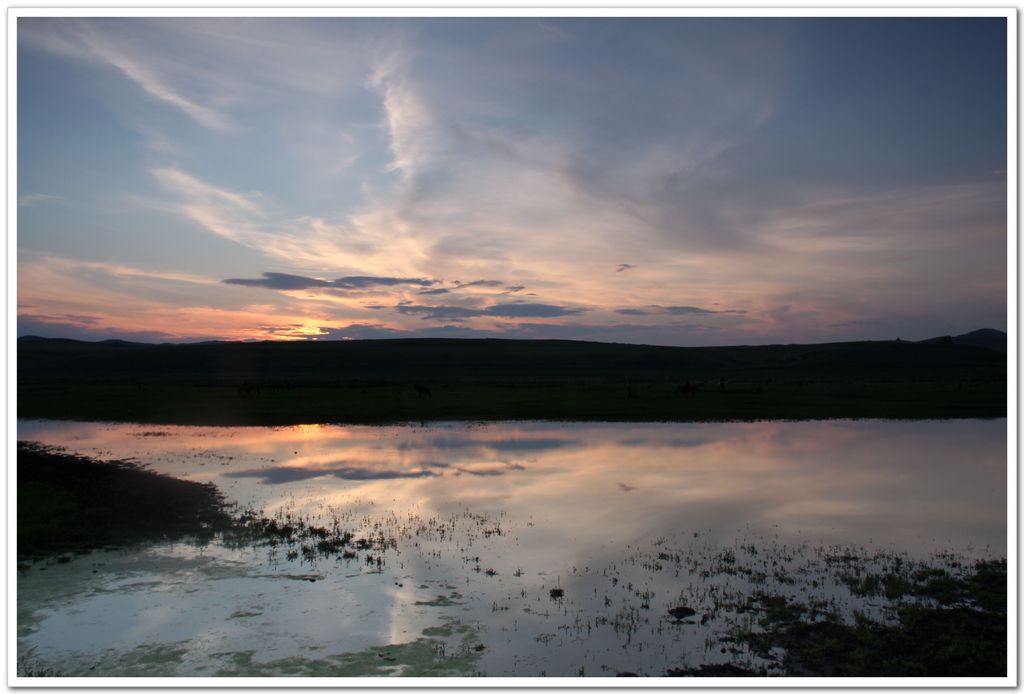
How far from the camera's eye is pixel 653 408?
48.1 m

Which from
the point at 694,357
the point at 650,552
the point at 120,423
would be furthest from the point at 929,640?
the point at 694,357

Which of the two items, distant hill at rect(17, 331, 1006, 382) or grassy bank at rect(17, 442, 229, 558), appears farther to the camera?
distant hill at rect(17, 331, 1006, 382)

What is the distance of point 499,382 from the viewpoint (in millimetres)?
85688

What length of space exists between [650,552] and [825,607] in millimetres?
3884

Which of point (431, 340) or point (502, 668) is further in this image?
point (431, 340)

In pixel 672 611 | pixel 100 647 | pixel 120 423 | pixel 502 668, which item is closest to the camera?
pixel 502 668

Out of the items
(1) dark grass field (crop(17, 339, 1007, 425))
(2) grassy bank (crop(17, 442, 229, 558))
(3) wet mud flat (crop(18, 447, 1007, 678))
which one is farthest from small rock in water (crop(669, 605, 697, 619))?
(1) dark grass field (crop(17, 339, 1007, 425))

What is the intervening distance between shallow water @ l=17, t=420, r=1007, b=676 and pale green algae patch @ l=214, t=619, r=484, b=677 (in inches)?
1.2

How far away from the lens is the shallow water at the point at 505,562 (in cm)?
959

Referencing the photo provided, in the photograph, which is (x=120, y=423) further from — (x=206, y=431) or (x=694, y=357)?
(x=694, y=357)

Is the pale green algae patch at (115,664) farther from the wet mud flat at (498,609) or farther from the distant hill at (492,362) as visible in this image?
the distant hill at (492,362)

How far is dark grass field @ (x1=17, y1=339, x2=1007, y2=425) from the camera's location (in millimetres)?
46750

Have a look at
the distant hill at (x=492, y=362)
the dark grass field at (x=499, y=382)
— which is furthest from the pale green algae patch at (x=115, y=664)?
the distant hill at (x=492, y=362)

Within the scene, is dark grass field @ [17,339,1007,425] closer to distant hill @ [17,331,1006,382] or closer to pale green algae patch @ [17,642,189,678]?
distant hill @ [17,331,1006,382]
